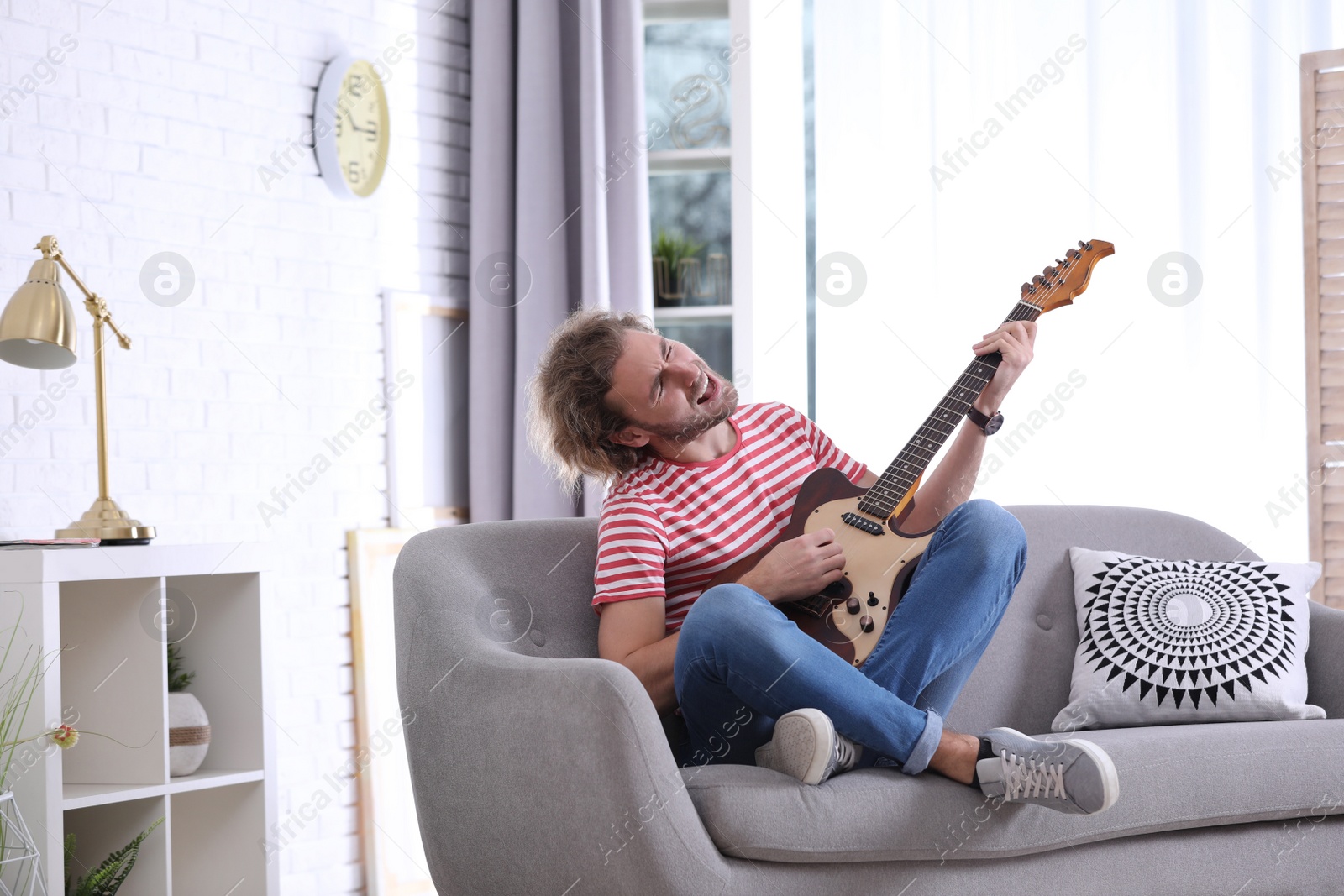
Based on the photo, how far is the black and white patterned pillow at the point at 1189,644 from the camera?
2.10 m

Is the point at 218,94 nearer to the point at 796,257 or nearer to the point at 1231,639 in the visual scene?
the point at 796,257

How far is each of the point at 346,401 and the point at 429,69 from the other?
0.95 meters

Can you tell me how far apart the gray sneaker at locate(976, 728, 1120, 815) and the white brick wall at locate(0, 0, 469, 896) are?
1829 millimetres

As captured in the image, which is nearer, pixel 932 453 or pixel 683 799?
pixel 683 799

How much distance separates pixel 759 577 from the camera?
6.18 ft

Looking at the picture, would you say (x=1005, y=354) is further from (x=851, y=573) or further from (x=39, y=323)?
(x=39, y=323)

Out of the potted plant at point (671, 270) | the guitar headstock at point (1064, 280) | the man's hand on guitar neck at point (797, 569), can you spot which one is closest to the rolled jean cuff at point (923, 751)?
the man's hand on guitar neck at point (797, 569)

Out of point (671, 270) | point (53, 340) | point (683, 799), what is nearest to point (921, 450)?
point (683, 799)

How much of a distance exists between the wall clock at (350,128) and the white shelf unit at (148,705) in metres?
1.17

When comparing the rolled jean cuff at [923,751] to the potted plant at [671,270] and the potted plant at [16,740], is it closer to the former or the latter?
the potted plant at [16,740]

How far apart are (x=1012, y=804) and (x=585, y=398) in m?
0.92

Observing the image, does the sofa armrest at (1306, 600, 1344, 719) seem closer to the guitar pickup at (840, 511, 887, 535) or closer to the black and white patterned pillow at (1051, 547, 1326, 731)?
the black and white patterned pillow at (1051, 547, 1326, 731)

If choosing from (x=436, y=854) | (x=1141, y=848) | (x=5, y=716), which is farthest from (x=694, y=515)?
(x=5, y=716)

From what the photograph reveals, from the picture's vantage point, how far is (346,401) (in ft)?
10.3
